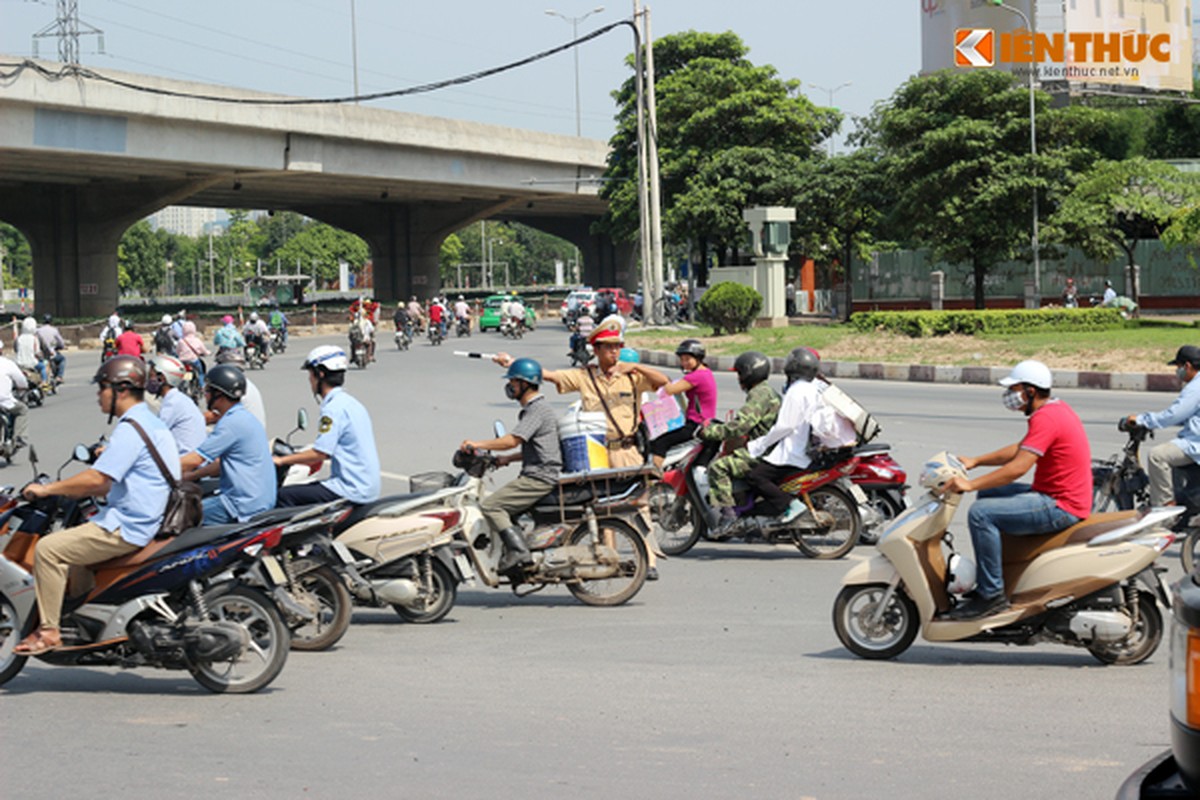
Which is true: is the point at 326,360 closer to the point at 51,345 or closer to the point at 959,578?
the point at 959,578

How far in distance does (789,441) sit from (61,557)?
15.1ft

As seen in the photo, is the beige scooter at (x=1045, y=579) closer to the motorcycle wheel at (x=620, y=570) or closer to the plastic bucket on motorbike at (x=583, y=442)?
the motorcycle wheel at (x=620, y=570)

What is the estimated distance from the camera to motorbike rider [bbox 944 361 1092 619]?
596cm

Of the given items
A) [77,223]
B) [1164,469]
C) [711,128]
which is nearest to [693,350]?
[1164,469]

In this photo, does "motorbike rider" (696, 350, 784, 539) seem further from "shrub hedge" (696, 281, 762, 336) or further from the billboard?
the billboard

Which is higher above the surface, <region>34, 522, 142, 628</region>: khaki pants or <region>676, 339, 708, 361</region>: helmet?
<region>676, 339, 708, 361</region>: helmet

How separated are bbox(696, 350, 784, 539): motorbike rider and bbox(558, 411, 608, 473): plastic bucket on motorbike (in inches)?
47.5

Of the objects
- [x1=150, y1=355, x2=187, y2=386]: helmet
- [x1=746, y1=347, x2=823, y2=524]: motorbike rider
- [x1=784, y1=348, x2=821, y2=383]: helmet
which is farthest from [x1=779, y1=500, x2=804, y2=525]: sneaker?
[x1=150, y1=355, x2=187, y2=386]: helmet

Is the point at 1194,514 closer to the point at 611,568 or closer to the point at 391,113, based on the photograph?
the point at 611,568

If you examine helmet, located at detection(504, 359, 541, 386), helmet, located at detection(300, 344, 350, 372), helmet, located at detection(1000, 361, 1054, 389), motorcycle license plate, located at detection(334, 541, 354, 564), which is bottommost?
motorcycle license plate, located at detection(334, 541, 354, 564)

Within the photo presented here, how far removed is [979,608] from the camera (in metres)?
6.03

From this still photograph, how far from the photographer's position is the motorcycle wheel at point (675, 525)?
938cm

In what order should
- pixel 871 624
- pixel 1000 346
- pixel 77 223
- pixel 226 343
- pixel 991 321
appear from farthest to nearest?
pixel 77 223
pixel 991 321
pixel 1000 346
pixel 226 343
pixel 871 624

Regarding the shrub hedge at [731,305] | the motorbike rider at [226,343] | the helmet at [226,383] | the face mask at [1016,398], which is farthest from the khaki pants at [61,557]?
the shrub hedge at [731,305]
